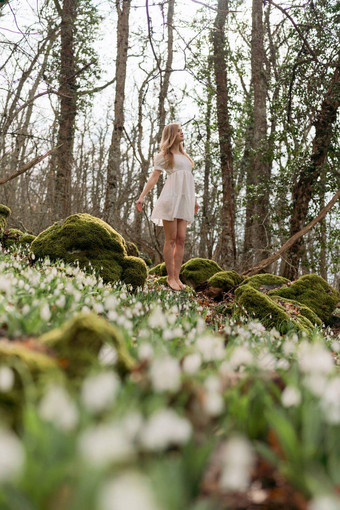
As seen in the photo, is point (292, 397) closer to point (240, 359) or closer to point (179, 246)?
point (240, 359)

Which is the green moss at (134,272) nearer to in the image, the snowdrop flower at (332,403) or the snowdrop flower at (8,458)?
the snowdrop flower at (332,403)

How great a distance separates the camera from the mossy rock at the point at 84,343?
1879 millimetres

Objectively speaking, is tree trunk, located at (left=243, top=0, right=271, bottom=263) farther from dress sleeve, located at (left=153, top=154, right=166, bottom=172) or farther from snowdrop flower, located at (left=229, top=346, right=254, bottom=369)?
snowdrop flower, located at (left=229, top=346, right=254, bottom=369)

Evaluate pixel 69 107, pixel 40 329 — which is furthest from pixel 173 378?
pixel 69 107

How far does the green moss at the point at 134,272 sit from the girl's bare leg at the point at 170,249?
0.48 meters

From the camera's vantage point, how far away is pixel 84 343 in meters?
1.96

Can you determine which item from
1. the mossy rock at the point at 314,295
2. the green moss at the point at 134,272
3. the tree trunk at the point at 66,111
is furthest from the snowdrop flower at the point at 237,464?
the tree trunk at the point at 66,111

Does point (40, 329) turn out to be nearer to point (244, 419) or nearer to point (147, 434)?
point (244, 419)

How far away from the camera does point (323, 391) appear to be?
1691mm

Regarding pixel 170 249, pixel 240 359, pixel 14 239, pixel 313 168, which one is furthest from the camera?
pixel 313 168

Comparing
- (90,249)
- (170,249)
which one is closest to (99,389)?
(90,249)

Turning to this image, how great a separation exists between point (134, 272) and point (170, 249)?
83 centimetres

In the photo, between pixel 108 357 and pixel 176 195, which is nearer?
pixel 108 357

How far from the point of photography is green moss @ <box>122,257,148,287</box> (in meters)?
7.18
